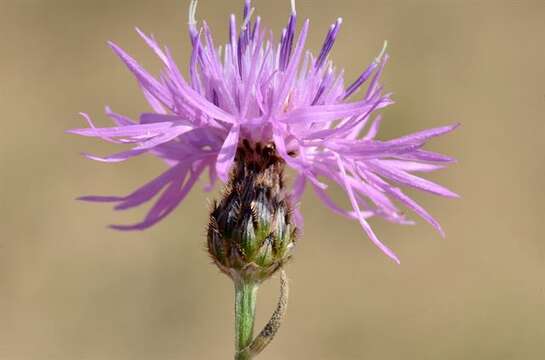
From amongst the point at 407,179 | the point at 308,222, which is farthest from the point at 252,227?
the point at 308,222

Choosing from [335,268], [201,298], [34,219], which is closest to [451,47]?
[335,268]

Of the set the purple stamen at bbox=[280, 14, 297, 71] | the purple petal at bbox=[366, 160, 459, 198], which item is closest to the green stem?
the purple petal at bbox=[366, 160, 459, 198]

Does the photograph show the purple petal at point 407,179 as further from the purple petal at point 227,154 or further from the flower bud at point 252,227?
the purple petal at point 227,154

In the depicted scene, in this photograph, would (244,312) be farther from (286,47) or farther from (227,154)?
(286,47)

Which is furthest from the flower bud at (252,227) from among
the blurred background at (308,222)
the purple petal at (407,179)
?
the blurred background at (308,222)

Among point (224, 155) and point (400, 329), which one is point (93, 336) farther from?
point (224, 155)

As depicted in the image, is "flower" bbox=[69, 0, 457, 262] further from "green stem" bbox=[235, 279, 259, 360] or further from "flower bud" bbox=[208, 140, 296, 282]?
"green stem" bbox=[235, 279, 259, 360]
